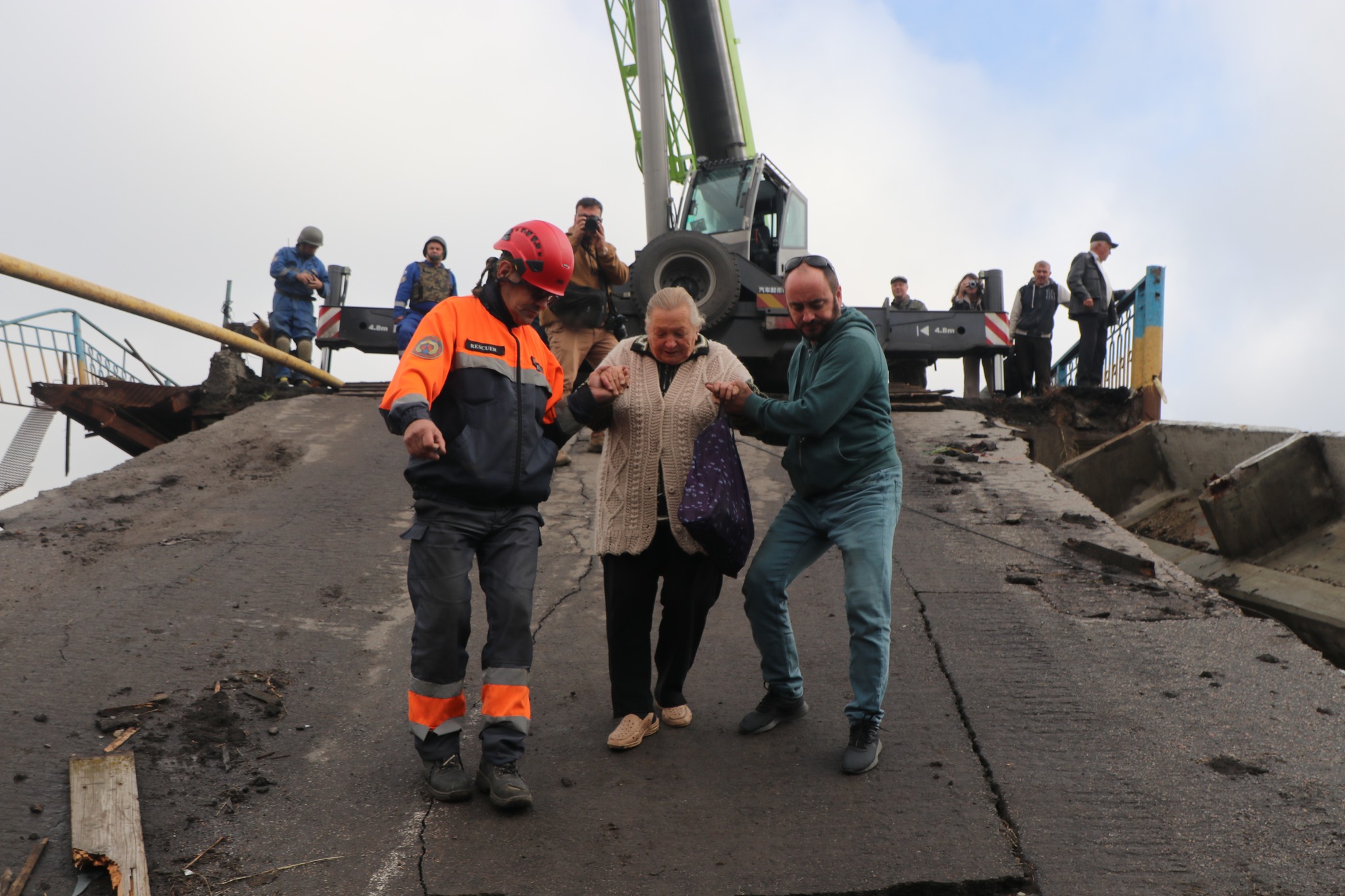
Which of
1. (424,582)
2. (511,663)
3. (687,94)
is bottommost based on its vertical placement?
(511,663)

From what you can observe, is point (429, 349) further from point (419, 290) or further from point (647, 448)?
point (419, 290)

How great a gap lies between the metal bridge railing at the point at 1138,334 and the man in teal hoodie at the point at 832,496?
25.9ft

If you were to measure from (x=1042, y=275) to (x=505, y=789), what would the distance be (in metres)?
10.6

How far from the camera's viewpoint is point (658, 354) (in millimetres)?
3475

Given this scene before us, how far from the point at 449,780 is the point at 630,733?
2.15 ft

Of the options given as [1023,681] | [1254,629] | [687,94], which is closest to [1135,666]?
[1023,681]

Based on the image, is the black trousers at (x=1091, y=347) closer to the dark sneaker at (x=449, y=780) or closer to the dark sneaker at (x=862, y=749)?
the dark sneaker at (x=862, y=749)

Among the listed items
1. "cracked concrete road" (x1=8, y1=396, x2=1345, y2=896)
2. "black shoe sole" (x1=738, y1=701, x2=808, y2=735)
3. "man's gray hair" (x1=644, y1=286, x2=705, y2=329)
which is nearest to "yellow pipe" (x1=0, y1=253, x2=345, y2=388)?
"cracked concrete road" (x1=8, y1=396, x2=1345, y2=896)

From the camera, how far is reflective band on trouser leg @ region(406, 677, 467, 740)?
3.05 m

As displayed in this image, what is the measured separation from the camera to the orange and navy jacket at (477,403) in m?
3.05

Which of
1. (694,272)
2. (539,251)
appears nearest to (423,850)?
(539,251)

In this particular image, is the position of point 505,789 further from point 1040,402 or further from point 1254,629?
point 1040,402

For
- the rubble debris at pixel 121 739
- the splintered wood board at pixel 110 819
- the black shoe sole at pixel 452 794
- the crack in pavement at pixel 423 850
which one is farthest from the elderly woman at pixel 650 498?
the rubble debris at pixel 121 739

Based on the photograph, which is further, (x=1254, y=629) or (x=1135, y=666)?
(x=1254, y=629)
